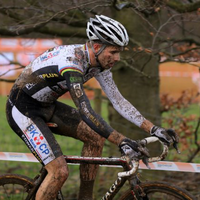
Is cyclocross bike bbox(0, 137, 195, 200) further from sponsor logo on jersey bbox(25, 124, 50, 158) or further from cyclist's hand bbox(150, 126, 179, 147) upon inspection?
sponsor logo on jersey bbox(25, 124, 50, 158)

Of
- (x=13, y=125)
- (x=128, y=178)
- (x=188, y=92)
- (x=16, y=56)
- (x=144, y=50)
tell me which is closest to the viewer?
(x=128, y=178)

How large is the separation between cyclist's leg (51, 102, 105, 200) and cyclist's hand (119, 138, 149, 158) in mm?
777

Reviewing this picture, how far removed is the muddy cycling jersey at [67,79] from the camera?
3980mm

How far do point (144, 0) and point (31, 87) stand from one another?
2.33 meters

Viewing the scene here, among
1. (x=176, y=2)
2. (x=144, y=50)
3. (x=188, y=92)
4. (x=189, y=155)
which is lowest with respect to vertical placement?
(x=189, y=155)

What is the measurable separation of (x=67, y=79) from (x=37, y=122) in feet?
2.11

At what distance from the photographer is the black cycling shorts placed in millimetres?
4371

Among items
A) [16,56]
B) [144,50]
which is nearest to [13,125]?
[144,50]

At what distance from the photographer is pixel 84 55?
4254 mm

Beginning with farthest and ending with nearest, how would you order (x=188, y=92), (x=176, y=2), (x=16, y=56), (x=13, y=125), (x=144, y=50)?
(x=16, y=56)
(x=188, y=92)
(x=176, y=2)
(x=144, y=50)
(x=13, y=125)

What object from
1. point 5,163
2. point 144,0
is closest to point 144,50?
point 144,0

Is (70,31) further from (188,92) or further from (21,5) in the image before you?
(188,92)

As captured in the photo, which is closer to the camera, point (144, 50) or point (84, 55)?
point (84, 55)

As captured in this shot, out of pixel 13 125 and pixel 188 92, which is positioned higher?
pixel 13 125
